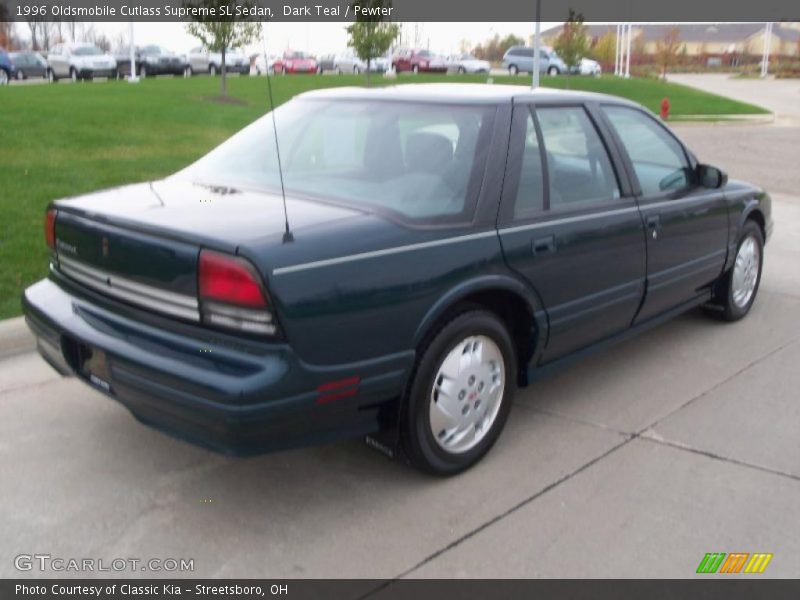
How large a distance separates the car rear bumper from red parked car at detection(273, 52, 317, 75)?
47.3m

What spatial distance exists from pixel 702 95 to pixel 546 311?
34292mm

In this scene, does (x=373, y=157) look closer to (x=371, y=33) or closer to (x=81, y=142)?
(x=81, y=142)

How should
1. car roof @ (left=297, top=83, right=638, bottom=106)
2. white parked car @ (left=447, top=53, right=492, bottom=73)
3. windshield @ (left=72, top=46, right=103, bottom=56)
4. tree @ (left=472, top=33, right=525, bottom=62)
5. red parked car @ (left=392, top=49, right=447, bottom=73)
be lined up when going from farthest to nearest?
tree @ (left=472, top=33, right=525, bottom=62)
white parked car @ (left=447, top=53, right=492, bottom=73)
red parked car @ (left=392, top=49, right=447, bottom=73)
windshield @ (left=72, top=46, right=103, bottom=56)
car roof @ (left=297, top=83, right=638, bottom=106)

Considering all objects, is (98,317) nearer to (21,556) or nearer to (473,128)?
(21,556)

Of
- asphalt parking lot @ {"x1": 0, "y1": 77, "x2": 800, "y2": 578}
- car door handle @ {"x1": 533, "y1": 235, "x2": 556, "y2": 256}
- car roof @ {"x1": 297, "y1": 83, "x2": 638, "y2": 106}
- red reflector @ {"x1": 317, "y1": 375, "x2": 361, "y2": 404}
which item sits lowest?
asphalt parking lot @ {"x1": 0, "y1": 77, "x2": 800, "y2": 578}

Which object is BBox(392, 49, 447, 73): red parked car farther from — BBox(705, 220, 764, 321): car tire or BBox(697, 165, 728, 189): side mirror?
BBox(697, 165, 728, 189): side mirror

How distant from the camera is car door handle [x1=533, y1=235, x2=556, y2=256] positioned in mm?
3805

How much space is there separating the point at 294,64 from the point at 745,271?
4586cm

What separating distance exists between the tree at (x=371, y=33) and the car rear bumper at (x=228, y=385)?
23.6 metres

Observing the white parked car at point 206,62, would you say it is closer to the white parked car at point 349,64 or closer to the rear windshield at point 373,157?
the white parked car at point 349,64

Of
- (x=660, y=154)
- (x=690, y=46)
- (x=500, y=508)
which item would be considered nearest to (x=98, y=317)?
(x=500, y=508)

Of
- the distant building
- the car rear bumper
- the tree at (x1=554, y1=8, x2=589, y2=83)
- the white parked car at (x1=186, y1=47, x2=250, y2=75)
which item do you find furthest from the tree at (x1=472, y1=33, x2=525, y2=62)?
the car rear bumper

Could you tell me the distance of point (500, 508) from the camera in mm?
3414

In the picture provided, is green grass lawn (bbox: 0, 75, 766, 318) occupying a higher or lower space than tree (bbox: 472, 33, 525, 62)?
lower
